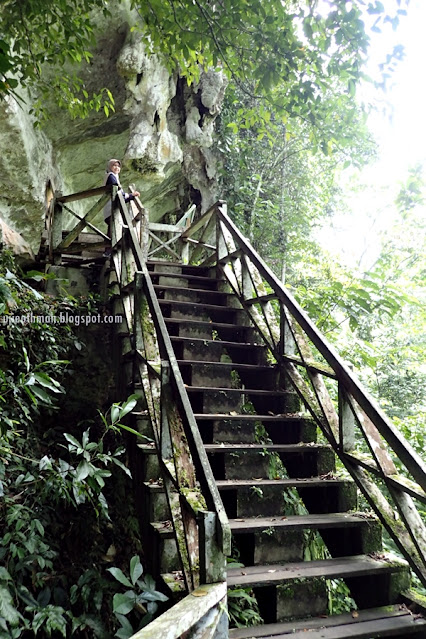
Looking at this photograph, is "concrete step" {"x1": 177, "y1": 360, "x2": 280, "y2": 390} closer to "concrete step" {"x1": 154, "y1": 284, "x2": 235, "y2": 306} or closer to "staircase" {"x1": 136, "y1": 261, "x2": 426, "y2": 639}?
"staircase" {"x1": 136, "y1": 261, "x2": 426, "y2": 639}

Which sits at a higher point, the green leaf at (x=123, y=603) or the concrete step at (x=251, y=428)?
the concrete step at (x=251, y=428)

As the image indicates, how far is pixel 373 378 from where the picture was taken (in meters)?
8.66

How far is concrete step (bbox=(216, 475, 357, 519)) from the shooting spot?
3123 mm

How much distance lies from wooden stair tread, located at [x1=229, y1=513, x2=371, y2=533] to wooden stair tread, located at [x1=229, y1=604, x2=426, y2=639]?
0.51 metres

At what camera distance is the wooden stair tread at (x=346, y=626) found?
7.89 ft

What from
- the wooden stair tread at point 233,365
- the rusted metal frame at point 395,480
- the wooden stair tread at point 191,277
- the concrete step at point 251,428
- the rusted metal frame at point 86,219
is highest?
the rusted metal frame at point 86,219

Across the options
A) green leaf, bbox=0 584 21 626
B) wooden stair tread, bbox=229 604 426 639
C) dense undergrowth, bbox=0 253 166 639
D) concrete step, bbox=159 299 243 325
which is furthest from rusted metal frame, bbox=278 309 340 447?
green leaf, bbox=0 584 21 626

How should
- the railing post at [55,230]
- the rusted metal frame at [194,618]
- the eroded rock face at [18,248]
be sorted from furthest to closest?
the railing post at [55,230] → the eroded rock face at [18,248] → the rusted metal frame at [194,618]

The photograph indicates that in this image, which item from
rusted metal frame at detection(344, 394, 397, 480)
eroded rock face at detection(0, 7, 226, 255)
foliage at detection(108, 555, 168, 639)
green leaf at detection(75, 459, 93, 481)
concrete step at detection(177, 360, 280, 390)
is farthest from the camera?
eroded rock face at detection(0, 7, 226, 255)

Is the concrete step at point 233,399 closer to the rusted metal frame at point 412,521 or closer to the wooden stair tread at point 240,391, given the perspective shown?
the wooden stair tread at point 240,391

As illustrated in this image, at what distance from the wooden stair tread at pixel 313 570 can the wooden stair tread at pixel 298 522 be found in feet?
0.70

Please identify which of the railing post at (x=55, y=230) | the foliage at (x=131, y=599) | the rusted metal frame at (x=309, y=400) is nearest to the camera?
the foliage at (x=131, y=599)

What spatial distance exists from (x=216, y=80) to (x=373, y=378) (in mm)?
8052

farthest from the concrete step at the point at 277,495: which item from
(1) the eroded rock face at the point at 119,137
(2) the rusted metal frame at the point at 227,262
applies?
(1) the eroded rock face at the point at 119,137
